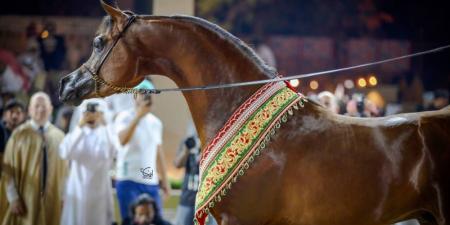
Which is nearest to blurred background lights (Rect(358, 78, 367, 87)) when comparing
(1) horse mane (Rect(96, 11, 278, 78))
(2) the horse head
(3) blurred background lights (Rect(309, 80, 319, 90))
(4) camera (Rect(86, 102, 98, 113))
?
(3) blurred background lights (Rect(309, 80, 319, 90))

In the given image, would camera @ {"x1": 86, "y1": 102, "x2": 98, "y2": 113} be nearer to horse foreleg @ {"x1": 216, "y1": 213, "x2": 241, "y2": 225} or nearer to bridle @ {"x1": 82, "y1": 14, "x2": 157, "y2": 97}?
bridle @ {"x1": 82, "y1": 14, "x2": 157, "y2": 97}

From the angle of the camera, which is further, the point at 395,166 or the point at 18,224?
the point at 18,224

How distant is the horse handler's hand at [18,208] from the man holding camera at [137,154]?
91cm

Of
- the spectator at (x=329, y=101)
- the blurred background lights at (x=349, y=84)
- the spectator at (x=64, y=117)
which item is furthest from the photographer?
the blurred background lights at (x=349, y=84)

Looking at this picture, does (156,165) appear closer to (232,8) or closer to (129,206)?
(129,206)

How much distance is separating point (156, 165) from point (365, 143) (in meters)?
3.86

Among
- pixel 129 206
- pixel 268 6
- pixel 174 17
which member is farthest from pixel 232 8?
pixel 174 17

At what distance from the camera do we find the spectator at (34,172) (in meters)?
6.69

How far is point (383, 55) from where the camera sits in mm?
12719

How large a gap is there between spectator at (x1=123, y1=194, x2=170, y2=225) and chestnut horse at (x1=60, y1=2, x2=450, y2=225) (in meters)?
2.61

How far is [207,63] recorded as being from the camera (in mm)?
4012

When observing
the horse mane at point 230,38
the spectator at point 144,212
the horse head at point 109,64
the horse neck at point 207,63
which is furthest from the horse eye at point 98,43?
the spectator at point 144,212

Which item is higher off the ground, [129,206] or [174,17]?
[174,17]

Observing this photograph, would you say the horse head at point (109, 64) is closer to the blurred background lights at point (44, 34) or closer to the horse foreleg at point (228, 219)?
the horse foreleg at point (228, 219)
